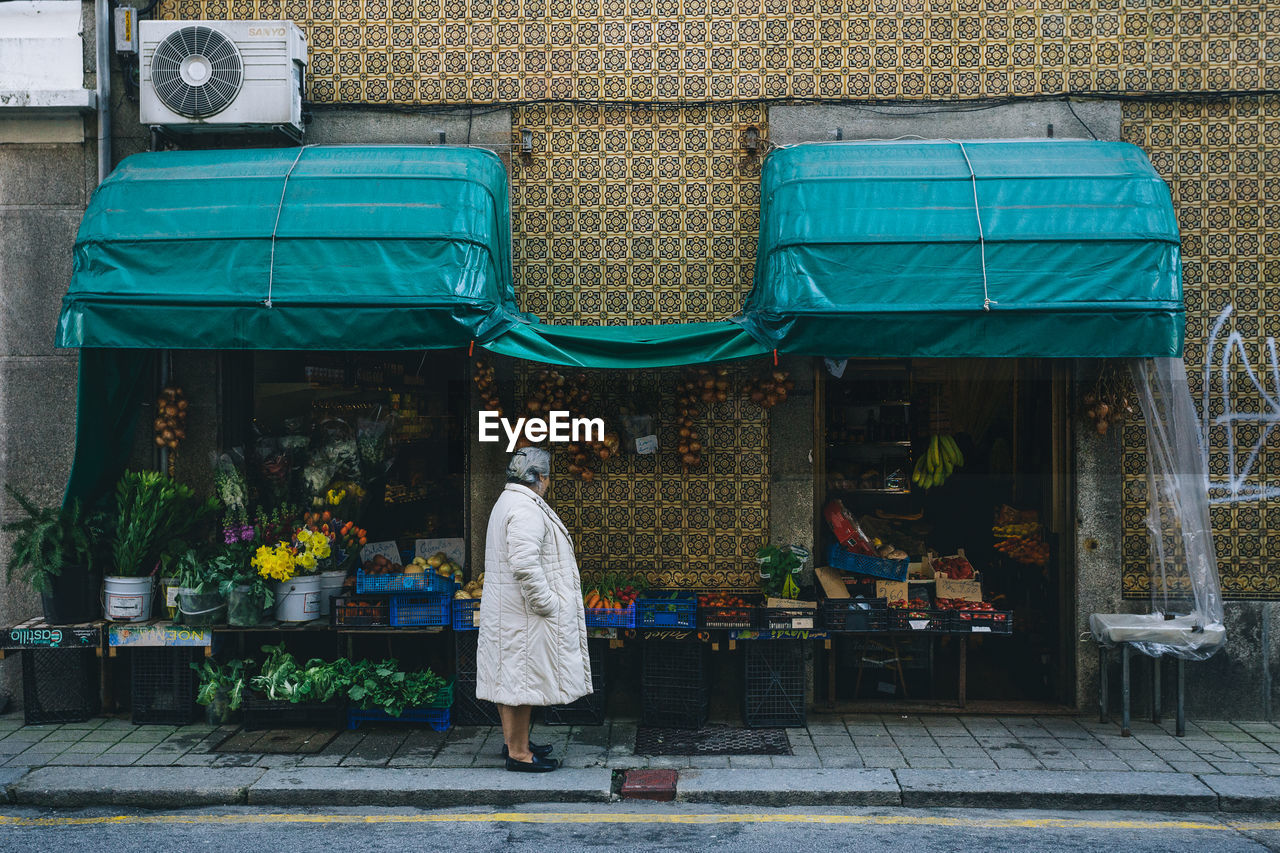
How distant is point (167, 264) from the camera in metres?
6.89

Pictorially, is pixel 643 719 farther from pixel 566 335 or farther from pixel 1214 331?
pixel 1214 331

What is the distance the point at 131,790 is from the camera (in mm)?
6195

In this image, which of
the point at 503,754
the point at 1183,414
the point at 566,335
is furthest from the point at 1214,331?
the point at 503,754

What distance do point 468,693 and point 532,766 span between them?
3.79ft

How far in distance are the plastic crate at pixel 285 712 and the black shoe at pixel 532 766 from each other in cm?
159

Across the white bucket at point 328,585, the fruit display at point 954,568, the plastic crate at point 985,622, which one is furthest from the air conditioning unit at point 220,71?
the plastic crate at point 985,622

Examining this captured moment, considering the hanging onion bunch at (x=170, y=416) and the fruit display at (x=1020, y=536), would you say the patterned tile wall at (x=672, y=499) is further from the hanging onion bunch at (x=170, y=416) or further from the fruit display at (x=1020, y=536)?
the hanging onion bunch at (x=170, y=416)

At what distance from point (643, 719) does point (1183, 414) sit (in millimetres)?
4544

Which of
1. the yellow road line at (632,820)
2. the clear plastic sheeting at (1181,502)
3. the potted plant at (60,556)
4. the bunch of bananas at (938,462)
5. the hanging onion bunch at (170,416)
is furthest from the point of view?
the bunch of bananas at (938,462)

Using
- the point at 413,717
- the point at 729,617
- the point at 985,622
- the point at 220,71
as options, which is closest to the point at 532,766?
the point at 413,717

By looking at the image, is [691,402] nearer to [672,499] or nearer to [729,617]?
[672,499]

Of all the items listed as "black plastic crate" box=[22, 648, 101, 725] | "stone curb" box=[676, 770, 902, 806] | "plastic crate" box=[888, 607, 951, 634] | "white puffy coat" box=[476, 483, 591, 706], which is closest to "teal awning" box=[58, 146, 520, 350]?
"white puffy coat" box=[476, 483, 591, 706]

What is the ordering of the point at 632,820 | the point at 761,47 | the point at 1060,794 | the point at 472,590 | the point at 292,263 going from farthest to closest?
1. the point at 761,47
2. the point at 472,590
3. the point at 292,263
4. the point at 1060,794
5. the point at 632,820

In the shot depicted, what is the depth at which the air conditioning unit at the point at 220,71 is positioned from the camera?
7574 mm
